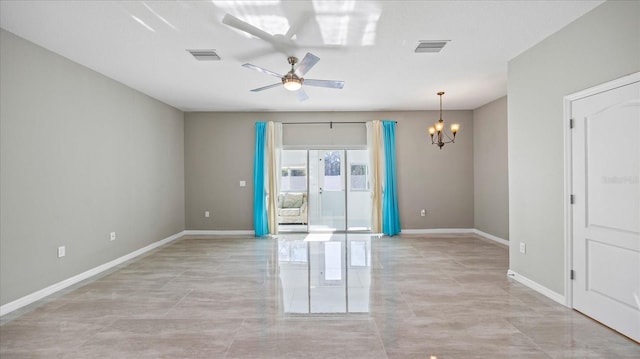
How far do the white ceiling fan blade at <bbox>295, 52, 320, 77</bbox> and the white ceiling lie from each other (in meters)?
0.28

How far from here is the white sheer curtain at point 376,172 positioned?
7.27m

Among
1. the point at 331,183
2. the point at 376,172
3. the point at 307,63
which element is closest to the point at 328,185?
the point at 331,183

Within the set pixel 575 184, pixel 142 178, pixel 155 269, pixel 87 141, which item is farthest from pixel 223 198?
pixel 575 184

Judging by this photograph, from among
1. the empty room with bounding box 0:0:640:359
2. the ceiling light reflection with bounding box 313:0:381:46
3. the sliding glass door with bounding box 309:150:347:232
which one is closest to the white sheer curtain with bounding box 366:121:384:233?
the sliding glass door with bounding box 309:150:347:232

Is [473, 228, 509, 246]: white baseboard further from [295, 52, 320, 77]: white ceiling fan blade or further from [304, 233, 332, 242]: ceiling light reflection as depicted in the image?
[295, 52, 320, 77]: white ceiling fan blade

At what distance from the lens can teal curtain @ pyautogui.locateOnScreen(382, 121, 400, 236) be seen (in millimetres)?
7230

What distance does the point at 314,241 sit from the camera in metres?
6.62

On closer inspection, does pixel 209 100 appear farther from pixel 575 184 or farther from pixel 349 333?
pixel 575 184

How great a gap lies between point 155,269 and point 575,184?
5110 millimetres

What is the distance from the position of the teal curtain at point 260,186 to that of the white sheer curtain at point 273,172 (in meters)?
0.09

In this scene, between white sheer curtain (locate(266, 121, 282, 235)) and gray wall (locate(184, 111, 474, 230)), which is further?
gray wall (locate(184, 111, 474, 230))

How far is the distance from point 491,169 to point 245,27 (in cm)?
557

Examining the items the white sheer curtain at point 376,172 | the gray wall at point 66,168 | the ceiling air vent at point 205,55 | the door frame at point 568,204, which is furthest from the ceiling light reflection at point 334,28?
the white sheer curtain at point 376,172

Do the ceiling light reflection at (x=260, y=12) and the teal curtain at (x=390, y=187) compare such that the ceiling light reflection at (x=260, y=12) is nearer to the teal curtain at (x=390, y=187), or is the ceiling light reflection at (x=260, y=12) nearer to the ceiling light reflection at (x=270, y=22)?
the ceiling light reflection at (x=270, y=22)
